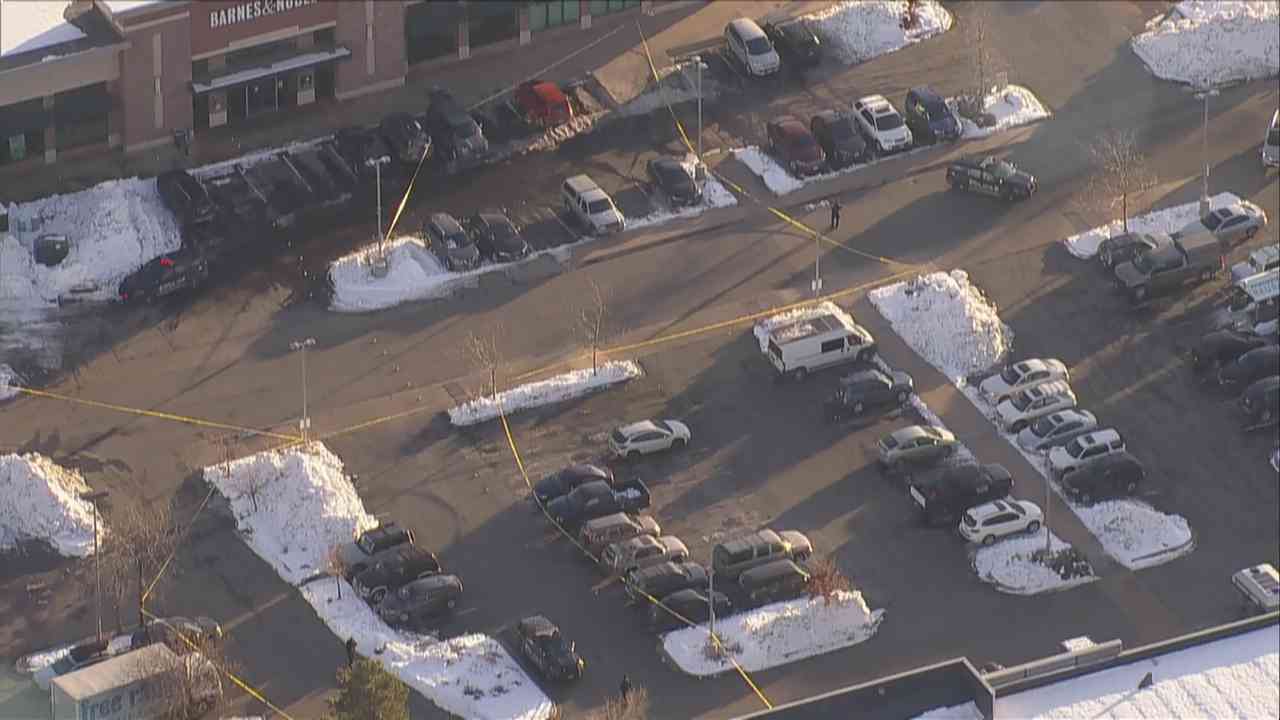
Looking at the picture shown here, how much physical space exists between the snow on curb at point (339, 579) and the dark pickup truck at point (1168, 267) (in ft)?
109

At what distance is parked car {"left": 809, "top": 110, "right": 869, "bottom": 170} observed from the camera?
152 metres

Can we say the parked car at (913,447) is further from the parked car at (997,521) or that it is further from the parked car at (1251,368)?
the parked car at (1251,368)

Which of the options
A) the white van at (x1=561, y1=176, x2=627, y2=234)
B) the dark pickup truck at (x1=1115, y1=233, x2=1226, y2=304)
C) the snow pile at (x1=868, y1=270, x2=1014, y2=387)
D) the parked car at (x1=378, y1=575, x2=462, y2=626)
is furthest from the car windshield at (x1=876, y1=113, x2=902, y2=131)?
the parked car at (x1=378, y1=575, x2=462, y2=626)

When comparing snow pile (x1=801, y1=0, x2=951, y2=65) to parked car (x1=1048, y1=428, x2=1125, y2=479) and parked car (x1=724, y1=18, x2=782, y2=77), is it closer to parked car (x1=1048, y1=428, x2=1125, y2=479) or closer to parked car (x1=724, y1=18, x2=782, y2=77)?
parked car (x1=724, y1=18, x2=782, y2=77)

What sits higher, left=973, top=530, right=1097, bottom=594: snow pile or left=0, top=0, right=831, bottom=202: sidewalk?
left=0, top=0, right=831, bottom=202: sidewalk

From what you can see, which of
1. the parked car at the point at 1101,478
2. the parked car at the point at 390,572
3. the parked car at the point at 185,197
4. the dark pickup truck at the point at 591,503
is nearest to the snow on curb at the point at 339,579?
the parked car at the point at 390,572

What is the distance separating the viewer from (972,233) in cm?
14850

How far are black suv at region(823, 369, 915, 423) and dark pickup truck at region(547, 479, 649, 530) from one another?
9.76 meters

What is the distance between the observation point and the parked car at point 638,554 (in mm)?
128625

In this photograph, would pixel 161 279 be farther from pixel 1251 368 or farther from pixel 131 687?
pixel 1251 368

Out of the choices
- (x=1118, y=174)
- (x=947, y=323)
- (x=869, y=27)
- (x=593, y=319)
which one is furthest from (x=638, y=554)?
(x=869, y=27)

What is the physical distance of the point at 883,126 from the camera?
15288 centimetres

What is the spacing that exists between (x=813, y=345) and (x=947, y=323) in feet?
20.1

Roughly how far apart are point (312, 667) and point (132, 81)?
110 feet
